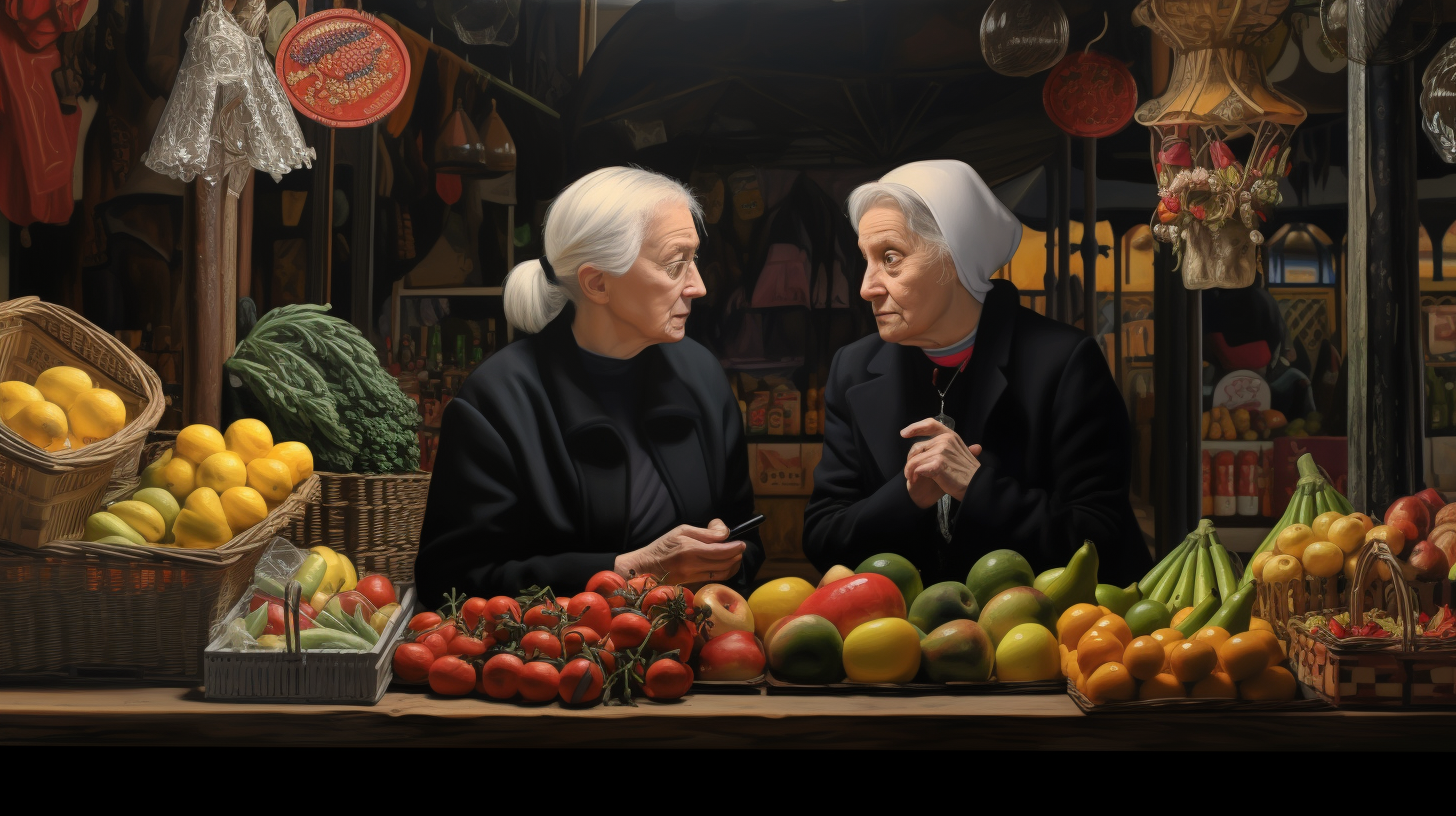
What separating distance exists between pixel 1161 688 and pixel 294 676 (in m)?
1.79

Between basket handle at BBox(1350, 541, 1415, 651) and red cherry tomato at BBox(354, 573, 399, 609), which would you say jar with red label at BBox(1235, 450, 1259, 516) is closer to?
basket handle at BBox(1350, 541, 1415, 651)

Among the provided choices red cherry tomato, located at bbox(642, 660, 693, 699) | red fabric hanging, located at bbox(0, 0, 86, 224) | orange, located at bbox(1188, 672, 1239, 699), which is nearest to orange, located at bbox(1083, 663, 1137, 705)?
orange, located at bbox(1188, 672, 1239, 699)

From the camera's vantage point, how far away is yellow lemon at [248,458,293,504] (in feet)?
9.40

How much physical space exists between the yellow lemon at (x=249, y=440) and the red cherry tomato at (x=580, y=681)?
44.2 inches

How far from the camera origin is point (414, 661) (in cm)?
252

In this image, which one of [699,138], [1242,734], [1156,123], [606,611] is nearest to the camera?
[1242,734]

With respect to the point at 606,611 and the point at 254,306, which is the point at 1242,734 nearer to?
the point at 606,611

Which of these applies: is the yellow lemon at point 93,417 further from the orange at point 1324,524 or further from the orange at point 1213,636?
the orange at point 1324,524

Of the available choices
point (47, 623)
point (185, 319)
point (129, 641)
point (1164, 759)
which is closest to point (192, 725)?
point (129, 641)

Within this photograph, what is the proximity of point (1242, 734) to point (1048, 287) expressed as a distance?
1550mm

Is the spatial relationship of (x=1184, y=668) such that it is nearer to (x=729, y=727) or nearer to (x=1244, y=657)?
(x=1244, y=657)

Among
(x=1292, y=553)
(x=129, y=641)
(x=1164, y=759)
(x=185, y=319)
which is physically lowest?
(x=1164, y=759)

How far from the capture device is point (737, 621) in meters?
2.72

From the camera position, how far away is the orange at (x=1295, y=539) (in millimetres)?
2773
